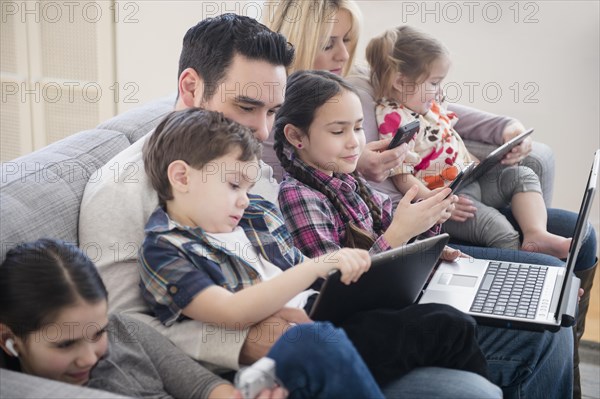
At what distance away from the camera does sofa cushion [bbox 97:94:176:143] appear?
181 centimetres

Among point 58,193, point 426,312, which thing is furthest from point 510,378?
point 58,193

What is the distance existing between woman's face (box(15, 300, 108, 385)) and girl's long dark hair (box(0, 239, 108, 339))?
0.04 ft

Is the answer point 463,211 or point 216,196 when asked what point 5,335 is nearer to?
point 216,196

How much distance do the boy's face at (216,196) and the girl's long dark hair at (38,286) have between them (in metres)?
0.24

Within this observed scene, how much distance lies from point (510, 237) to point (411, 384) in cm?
102

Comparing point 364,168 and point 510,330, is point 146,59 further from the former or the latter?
point 510,330

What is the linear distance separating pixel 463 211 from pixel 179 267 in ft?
3.79

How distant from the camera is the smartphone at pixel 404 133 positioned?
192 centimetres

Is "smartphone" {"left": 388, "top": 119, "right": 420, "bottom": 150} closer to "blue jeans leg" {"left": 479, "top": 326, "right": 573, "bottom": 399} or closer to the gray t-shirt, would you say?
"blue jeans leg" {"left": 479, "top": 326, "right": 573, "bottom": 399}

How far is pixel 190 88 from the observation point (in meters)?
1.65

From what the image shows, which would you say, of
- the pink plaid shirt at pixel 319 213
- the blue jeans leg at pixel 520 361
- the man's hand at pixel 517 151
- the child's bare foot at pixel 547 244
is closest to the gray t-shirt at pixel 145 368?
the pink plaid shirt at pixel 319 213

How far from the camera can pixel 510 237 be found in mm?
2234

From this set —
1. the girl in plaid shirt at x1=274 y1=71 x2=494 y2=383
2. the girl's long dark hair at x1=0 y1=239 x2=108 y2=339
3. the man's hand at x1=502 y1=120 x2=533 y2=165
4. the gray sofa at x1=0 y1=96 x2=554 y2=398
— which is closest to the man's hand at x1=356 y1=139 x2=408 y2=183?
the girl in plaid shirt at x1=274 y1=71 x2=494 y2=383

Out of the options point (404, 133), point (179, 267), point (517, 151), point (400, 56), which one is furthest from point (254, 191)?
point (517, 151)
